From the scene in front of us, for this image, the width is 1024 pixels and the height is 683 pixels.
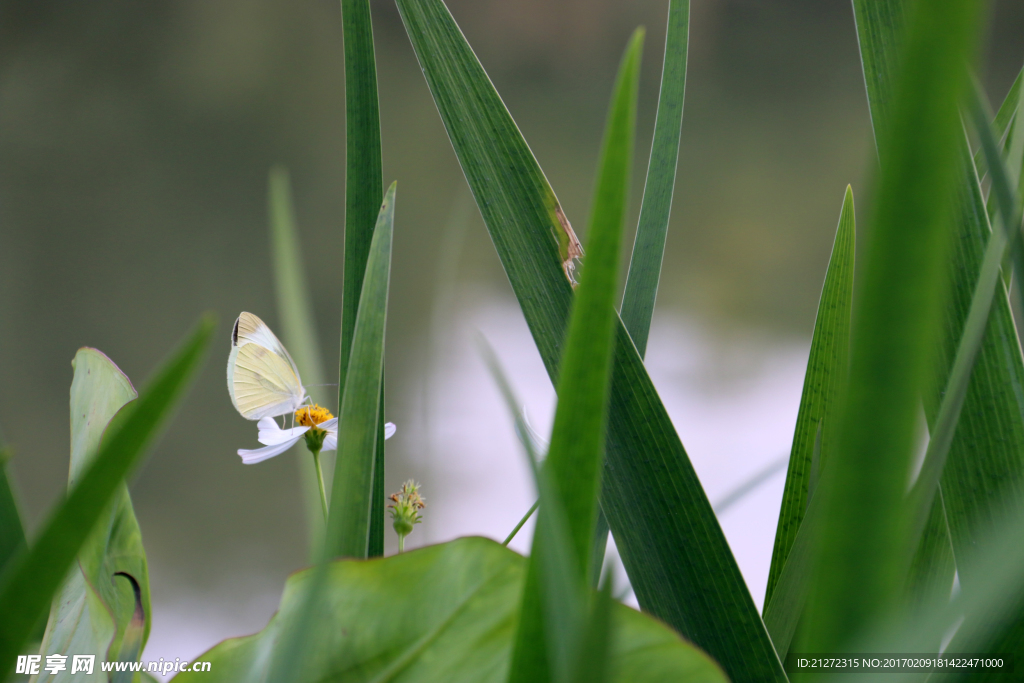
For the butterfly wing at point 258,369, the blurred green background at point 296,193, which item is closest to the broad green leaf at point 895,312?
the butterfly wing at point 258,369

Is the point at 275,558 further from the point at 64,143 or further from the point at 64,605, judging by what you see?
the point at 64,143

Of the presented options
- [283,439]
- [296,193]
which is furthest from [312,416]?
[296,193]

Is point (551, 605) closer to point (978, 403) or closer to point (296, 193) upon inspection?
point (978, 403)

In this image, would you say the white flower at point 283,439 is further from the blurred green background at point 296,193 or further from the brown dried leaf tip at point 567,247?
the blurred green background at point 296,193

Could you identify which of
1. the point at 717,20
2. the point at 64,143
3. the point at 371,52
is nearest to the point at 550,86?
the point at 717,20

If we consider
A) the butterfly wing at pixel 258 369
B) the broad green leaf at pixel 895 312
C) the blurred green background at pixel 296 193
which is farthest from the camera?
the blurred green background at pixel 296 193
